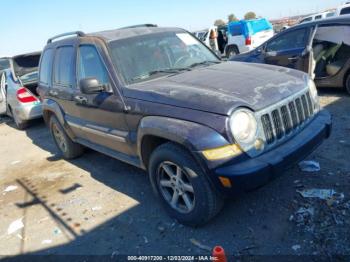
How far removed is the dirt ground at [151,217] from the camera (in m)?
3.08

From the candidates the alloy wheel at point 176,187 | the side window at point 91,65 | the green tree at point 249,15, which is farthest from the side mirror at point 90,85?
the green tree at point 249,15

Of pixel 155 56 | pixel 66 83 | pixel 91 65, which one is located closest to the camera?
pixel 155 56

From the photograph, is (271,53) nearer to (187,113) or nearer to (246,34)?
(187,113)

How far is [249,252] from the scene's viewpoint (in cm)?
296

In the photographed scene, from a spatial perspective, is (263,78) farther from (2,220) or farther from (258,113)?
(2,220)

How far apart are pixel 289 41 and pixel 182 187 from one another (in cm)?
548

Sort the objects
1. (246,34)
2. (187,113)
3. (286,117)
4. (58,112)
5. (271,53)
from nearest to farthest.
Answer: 1. (187,113)
2. (286,117)
3. (58,112)
4. (271,53)
5. (246,34)

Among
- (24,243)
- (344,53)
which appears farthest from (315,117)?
(344,53)

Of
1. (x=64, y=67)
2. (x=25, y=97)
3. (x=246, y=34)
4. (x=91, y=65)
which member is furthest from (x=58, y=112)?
(x=246, y=34)

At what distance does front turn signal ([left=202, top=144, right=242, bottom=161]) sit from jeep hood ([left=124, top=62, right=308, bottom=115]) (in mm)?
289

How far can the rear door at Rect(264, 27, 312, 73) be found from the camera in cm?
697

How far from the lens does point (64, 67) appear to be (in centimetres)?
505

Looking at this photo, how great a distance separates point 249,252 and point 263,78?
1714 mm

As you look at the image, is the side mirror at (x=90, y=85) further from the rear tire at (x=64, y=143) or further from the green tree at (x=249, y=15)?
the green tree at (x=249, y=15)
